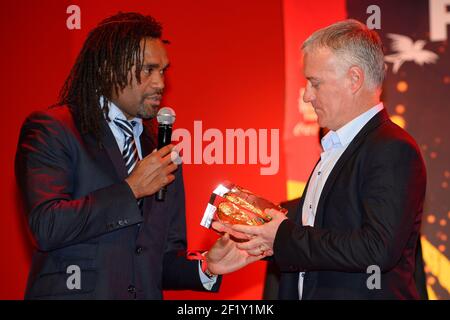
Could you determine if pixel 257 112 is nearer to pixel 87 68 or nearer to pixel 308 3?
pixel 308 3

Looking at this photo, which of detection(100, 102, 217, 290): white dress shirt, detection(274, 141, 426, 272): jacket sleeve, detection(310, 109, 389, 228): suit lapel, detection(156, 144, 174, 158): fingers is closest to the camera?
detection(274, 141, 426, 272): jacket sleeve

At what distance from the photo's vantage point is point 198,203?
4863 mm

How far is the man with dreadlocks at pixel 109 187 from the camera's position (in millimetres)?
2791

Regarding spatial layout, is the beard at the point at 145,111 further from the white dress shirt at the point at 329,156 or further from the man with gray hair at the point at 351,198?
the white dress shirt at the point at 329,156

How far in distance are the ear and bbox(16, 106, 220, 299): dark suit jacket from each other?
0.99 meters

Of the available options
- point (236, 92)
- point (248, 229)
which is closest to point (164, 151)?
point (248, 229)

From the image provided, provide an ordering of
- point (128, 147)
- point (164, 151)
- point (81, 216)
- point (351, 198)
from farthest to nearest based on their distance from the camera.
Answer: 1. point (128, 147)
2. point (164, 151)
3. point (81, 216)
4. point (351, 198)

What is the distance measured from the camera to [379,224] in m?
2.46

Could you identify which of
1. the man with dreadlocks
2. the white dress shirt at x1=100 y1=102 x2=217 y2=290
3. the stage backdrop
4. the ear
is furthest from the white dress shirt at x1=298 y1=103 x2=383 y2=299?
the stage backdrop

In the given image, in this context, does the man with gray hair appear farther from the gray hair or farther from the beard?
the beard

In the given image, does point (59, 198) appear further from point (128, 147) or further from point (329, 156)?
point (329, 156)

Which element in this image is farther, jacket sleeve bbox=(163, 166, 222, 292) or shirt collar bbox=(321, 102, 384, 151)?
jacket sleeve bbox=(163, 166, 222, 292)

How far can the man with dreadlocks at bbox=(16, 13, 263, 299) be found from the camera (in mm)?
2791

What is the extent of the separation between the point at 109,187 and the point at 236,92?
87.1 inches
